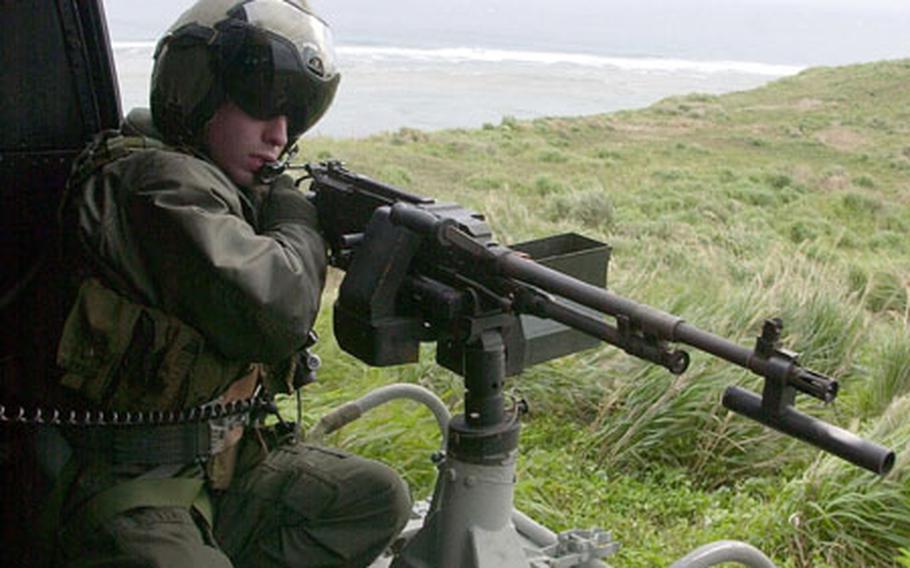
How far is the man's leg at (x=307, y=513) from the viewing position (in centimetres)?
255

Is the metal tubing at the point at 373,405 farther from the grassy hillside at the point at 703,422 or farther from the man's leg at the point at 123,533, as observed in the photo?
the grassy hillside at the point at 703,422

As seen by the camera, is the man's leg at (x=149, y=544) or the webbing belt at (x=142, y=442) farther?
the webbing belt at (x=142, y=442)

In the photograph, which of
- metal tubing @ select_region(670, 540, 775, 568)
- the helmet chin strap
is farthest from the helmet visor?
metal tubing @ select_region(670, 540, 775, 568)

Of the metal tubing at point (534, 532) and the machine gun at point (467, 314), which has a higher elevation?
the machine gun at point (467, 314)

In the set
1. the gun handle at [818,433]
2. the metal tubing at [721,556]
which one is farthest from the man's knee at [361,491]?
the gun handle at [818,433]

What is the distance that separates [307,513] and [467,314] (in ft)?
2.47

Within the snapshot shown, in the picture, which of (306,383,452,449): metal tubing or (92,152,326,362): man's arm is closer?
(92,152,326,362): man's arm

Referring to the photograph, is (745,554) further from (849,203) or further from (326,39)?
(849,203)

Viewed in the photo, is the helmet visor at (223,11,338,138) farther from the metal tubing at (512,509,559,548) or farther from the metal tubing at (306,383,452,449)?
the metal tubing at (512,509,559,548)

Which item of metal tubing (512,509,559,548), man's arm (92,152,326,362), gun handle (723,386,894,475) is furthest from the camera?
metal tubing (512,509,559,548)

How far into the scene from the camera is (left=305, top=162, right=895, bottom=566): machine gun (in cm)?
194

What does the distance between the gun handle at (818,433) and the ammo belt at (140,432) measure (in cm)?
121

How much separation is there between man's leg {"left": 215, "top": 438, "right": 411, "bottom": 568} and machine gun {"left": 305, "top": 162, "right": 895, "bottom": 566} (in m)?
0.14

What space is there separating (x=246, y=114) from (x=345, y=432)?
2.49 meters
